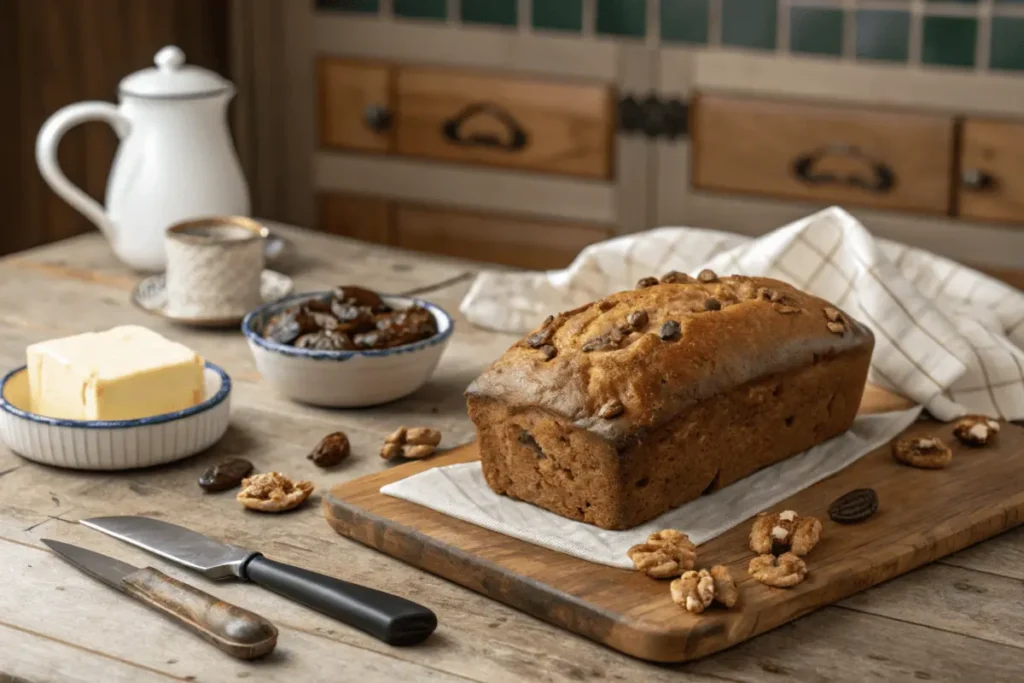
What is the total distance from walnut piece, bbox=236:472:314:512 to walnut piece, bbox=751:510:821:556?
1.42 feet

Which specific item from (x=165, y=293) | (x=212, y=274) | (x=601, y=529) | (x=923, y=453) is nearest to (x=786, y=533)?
(x=601, y=529)

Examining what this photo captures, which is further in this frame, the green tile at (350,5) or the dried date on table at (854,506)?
the green tile at (350,5)

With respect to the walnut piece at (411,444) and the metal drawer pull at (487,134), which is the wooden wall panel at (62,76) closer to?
the metal drawer pull at (487,134)

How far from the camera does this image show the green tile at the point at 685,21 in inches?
120

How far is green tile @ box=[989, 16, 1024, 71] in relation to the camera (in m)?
2.80

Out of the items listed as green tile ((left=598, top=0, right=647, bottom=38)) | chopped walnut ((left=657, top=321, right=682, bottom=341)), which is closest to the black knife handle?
chopped walnut ((left=657, top=321, right=682, bottom=341))

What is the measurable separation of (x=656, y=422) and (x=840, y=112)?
186cm

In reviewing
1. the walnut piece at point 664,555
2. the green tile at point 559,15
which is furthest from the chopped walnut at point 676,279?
the green tile at point 559,15

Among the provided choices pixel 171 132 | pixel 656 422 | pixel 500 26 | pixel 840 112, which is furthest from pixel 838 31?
pixel 656 422

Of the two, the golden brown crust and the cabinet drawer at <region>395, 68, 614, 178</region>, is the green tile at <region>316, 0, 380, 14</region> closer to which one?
the cabinet drawer at <region>395, 68, 614, 178</region>

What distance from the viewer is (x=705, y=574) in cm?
114

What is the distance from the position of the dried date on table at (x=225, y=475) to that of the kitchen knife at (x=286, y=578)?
0.30 ft

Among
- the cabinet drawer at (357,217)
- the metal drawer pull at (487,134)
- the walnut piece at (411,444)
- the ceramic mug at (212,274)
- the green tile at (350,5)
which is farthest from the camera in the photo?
the cabinet drawer at (357,217)

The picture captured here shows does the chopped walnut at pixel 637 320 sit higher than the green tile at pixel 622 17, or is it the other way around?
the green tile at pixel 622 17
